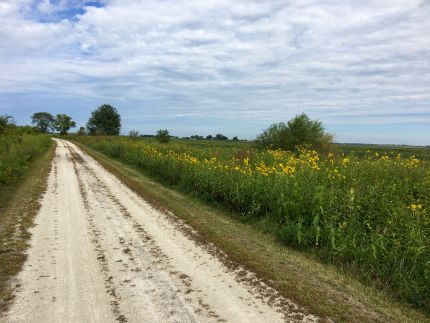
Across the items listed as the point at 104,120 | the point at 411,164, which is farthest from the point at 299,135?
the point at 104,120

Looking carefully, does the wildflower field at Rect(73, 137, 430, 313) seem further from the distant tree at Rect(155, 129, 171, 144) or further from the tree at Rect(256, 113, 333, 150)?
the distant tree at Rect(155, 129, 171, 144)

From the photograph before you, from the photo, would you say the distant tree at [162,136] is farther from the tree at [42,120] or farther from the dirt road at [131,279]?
the tree at [42,120]

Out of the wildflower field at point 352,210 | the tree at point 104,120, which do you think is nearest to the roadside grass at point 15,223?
the wildflower field at point 352,210

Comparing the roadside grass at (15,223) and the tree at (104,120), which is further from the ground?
the tree at (104,120)

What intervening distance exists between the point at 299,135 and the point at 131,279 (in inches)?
746

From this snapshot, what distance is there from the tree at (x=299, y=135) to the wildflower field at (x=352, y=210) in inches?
440

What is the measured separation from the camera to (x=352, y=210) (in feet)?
23.0

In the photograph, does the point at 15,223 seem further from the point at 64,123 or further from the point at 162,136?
the point at 64,123

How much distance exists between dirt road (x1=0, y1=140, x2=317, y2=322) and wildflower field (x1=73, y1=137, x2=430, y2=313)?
1.84 meters

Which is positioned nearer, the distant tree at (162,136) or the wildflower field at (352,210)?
the wildflower field at (352,210)

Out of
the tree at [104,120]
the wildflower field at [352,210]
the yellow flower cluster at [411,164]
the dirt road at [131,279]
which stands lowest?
the dirt road at [131,279]

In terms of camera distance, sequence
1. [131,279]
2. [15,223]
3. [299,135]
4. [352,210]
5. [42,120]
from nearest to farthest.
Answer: [131,279]
[352,210]
[15,223]
[299,135]
[42,120]

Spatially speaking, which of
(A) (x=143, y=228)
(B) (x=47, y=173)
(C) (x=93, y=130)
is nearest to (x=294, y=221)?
(A) (x=143, y=228)

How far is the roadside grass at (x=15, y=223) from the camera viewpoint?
4844 mm
